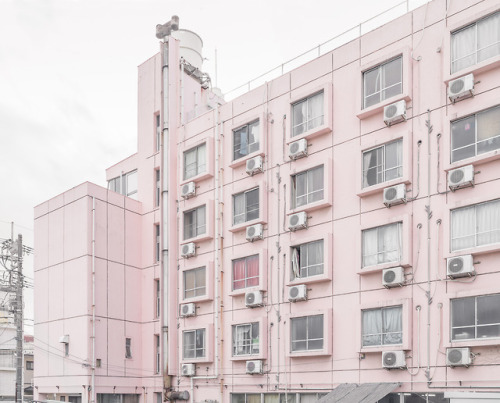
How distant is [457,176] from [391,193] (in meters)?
2.61

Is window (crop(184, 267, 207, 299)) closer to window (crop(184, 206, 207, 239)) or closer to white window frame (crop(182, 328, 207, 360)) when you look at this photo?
white window frame (crop(182, 328, 207, 360))

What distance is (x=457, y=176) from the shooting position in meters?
19.9

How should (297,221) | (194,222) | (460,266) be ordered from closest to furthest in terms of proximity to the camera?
(460,266) → (297,221) → (194,222)

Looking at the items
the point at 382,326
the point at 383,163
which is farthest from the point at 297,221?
the point at 382,326

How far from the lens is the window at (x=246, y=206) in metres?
27.1

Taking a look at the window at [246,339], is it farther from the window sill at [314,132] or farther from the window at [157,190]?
the window at [157,190]

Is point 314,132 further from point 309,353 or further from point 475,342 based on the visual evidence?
point 475,342

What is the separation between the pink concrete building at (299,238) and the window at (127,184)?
5.0 inches

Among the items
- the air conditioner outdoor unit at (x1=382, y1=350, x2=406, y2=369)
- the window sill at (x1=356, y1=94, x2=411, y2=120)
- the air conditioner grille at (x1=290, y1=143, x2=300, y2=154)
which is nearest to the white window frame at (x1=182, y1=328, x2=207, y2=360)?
the air conditioner grille at (x1=290, y1=143, x2=300, y2=154)

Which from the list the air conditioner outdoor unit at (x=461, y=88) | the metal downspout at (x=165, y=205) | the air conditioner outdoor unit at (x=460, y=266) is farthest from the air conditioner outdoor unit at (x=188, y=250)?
the air conditioner outdoor unit at (x=461, y=88)

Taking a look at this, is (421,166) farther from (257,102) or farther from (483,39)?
(257,102)

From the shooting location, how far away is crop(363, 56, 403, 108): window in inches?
878

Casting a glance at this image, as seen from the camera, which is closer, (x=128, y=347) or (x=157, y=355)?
(x=157, y=355)

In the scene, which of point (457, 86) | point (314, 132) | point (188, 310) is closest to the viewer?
point (457, 86)
